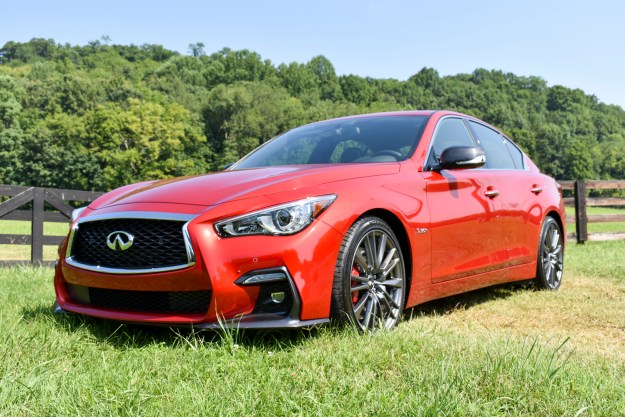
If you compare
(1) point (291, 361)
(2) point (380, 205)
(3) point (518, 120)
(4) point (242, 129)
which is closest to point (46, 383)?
(1) point (291, 361)

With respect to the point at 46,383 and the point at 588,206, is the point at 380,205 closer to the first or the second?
the point at 46,383

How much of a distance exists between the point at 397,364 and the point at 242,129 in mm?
68536

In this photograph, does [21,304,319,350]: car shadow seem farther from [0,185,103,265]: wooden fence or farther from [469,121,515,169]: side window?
[0,185,103,265]: wooden fence

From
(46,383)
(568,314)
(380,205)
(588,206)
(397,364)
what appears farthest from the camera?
(588,206)

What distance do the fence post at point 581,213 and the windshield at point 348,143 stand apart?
10244mm

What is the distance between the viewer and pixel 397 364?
2.61m

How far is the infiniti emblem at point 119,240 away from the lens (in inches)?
123

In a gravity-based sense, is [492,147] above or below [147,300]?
above

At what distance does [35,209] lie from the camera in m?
8.55

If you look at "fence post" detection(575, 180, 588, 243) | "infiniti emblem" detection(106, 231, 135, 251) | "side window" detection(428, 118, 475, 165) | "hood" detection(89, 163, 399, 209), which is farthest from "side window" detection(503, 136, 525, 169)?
"fence post" detection(575, 180, 588, 243)

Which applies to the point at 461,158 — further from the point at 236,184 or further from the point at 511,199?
the point at 236,184

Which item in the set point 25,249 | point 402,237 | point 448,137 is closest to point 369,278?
point 402,237

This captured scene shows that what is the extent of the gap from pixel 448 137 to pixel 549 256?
1.95 metres

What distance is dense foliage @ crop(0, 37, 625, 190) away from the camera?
5631cm
